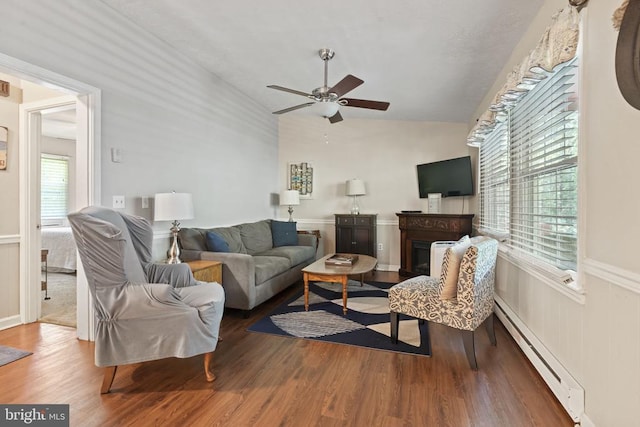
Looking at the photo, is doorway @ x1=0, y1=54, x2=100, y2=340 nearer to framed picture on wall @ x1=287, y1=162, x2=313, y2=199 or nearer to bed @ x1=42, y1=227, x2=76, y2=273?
bed @ x1=42, y1=227, x2=76, y2=273

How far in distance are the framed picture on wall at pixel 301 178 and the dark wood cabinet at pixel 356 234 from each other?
0.87 meters

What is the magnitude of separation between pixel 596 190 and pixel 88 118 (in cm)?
342

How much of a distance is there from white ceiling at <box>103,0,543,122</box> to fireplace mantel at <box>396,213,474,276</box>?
1.64m

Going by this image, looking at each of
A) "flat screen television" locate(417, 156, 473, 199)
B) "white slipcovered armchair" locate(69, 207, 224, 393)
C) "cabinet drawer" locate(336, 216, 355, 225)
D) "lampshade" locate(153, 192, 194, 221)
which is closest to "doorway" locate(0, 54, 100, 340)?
"lampshade" locate(153, 192, 194, 221)

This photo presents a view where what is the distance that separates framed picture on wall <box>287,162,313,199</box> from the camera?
5.86m

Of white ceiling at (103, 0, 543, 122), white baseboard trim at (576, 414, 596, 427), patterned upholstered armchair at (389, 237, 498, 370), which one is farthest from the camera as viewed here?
white ceiling at (103, 0, 543, 122)

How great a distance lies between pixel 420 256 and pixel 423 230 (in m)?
0.43

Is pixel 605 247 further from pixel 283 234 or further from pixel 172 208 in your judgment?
pixel 283 234

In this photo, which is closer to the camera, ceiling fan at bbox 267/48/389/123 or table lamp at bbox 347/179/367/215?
ceiling fan at bbox 267/48/389/123

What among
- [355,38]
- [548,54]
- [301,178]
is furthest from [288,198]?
[548,54]

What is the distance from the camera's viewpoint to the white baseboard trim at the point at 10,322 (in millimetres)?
2850

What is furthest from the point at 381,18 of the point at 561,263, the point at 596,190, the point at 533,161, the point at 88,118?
the point at 88,118

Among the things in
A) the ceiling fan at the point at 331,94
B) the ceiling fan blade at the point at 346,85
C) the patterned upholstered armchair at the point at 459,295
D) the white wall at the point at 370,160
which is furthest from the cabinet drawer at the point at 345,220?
the patterned upholstered armchair at the point at 459,295

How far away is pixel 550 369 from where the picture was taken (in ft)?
6.48
